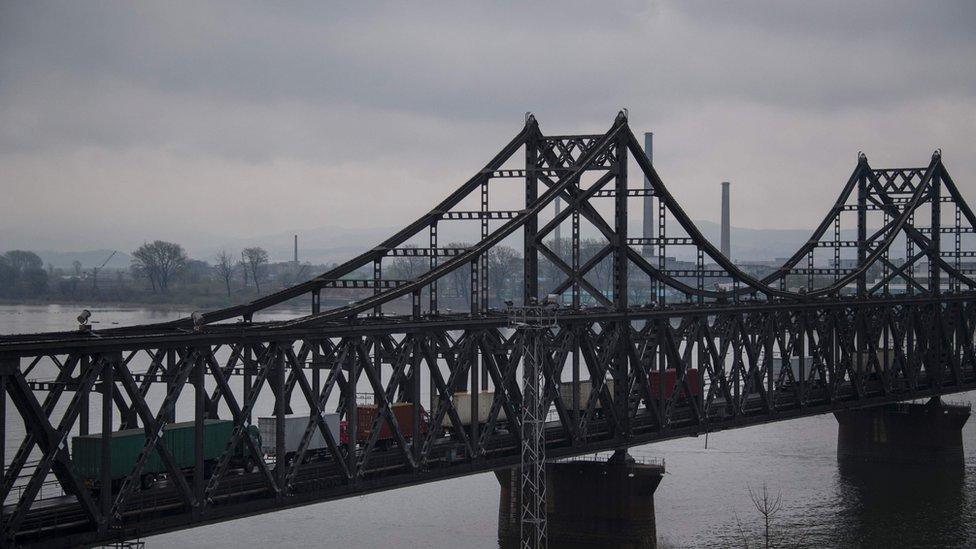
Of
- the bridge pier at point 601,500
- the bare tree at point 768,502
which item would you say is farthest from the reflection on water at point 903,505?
the bridge pier at point 601,500

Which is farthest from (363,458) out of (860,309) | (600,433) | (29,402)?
(860,309)

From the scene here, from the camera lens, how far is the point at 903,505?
86.8m

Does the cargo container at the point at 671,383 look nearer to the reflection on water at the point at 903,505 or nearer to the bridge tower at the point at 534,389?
the bridge tower at the point at 534,389

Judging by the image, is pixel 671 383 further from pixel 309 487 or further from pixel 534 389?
pixel 309 487

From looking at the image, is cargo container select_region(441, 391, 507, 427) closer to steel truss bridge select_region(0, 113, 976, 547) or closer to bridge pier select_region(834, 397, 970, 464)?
steel truss bridge select_region(0, 113, 976, 547)

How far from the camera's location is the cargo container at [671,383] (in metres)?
71.4

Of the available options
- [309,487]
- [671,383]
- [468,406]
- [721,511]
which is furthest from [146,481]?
[721,511]

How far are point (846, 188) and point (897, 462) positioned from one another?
20.7 m

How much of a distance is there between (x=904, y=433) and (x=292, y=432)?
197ft

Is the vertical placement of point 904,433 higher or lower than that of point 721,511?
higher

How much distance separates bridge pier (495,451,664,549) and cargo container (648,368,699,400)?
14.7ft

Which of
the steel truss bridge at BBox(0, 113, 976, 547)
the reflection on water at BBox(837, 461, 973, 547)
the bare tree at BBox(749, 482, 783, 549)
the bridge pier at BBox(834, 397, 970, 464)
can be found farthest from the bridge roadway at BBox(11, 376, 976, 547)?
the bridge pier at BBox(834, 397, 970, 464)

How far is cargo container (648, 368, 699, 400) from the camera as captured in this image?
71438 millimetres

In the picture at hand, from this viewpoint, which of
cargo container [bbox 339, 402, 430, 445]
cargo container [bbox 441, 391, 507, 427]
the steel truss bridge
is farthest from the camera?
cargo container [bbox 441, 391, 507, 427]
